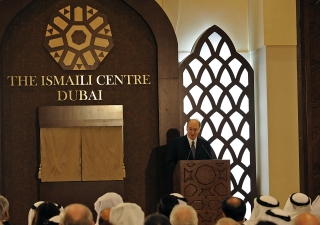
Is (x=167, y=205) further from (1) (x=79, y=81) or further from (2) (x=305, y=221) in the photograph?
(1) (x=79, y=81)

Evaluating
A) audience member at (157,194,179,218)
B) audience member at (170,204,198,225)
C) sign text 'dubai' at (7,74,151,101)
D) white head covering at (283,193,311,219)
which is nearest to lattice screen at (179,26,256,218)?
sign text 'dubai' at (7,74,151,101)

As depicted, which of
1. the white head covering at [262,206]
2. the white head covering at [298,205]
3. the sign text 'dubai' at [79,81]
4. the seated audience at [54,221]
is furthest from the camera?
the sign text 'dubai' at [79,81]

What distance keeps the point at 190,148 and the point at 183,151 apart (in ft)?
0.34

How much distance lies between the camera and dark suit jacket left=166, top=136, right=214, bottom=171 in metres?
9.05

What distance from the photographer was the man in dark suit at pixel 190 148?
9.04 metres

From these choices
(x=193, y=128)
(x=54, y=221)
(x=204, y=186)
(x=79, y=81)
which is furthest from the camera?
(x=79, y=81)

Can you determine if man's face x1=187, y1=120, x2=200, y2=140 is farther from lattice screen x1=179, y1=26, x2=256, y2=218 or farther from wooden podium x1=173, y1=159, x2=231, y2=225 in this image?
lattice screen x1=179, y1=26, x2=256, y2=218

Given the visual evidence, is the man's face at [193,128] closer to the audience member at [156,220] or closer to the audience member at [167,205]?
the audience member at [167,205]

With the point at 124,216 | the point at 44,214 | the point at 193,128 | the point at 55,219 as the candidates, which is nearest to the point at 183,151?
the point at 193,128

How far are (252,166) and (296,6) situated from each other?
2.49 m

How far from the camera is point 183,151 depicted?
358 inches

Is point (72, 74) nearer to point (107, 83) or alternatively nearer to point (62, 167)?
point (107, 83)

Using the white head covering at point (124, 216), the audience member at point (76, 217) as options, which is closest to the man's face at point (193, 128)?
the white head covering at point (124, 216)

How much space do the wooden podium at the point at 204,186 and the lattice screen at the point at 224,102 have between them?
1782 mm
